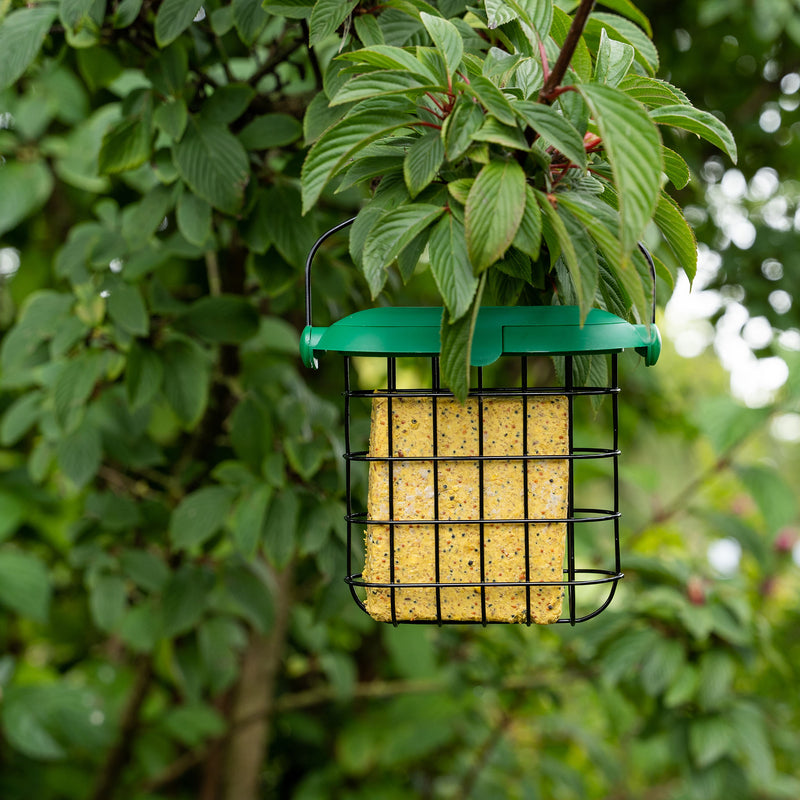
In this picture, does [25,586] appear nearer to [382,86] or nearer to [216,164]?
[216,164]

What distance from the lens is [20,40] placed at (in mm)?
1120

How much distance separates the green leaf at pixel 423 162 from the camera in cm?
75

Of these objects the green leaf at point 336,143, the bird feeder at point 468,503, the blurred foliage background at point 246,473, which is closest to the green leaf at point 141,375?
the blurred foliage background at point 246,473

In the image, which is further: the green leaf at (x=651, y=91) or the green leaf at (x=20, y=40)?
the green leaf at (x=20, y=40)

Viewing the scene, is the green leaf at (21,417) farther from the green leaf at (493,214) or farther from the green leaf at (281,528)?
the green leaf at (493,214)

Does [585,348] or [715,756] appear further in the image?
[715,756]

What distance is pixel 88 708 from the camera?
6.52 feet

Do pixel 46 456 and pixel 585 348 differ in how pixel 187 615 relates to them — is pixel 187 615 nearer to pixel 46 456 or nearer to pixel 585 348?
pixel 46 456

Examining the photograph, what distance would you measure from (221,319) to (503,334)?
0.73 meters

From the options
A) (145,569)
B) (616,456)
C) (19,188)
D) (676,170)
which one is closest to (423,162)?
(676,170)

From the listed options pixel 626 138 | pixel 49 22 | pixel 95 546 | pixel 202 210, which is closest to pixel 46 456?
pixel 95 546

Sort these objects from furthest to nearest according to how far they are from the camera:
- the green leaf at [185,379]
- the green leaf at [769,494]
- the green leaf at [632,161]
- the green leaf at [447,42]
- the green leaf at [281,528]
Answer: the green leaf at [769,494] → the green leaf at [185,379] → the green leaf at [281,528] → the green leaf at [447,42] → the green leaf at [632,161]

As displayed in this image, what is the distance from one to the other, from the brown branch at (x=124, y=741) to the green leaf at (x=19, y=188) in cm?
110

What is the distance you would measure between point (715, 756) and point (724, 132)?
1483mm
